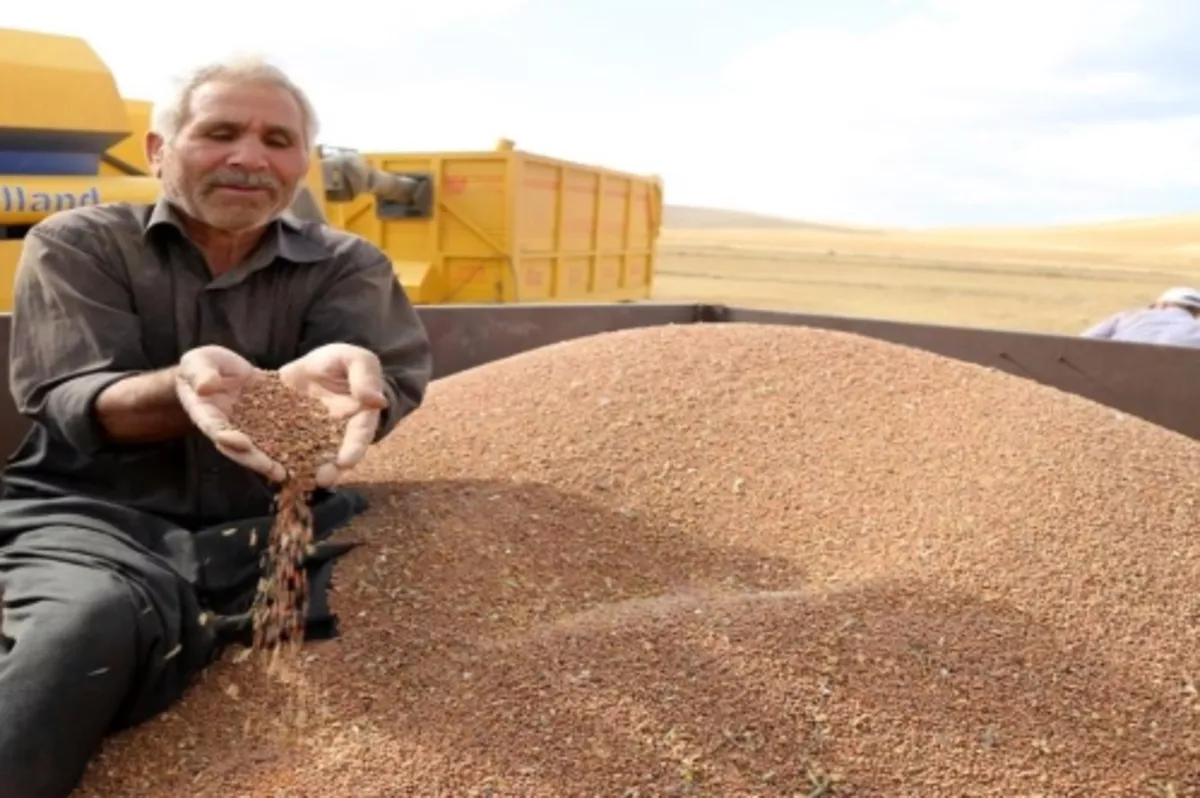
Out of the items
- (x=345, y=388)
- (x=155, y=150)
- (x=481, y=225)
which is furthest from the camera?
(x=481, y=225)

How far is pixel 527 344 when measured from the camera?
12.6 feet

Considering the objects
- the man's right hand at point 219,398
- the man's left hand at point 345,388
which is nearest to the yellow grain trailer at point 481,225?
the man's left hand at point 345,388

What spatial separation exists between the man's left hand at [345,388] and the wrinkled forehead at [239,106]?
0.42 m

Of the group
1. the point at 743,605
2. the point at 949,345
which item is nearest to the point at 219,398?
the point at 743,605

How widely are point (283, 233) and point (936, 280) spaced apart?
19.8 m

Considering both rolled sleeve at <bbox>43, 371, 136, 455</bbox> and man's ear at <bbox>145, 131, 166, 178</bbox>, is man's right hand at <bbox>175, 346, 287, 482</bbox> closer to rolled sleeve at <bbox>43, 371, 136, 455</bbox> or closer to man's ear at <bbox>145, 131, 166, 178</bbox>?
rolled sleeve at <bbox>43, 371, 136, 455</bbox>

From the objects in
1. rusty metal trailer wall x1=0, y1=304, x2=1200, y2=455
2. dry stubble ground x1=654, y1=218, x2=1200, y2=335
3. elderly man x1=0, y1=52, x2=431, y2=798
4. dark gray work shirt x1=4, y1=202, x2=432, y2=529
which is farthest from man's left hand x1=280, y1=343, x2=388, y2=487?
dry stubble ground x1=654, y1=218, x2=1200, y2=335

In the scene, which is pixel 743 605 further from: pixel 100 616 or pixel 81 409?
pixel 81 409

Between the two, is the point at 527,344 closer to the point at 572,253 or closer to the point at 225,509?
the point at 225,509

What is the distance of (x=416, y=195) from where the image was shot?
24.3 feet

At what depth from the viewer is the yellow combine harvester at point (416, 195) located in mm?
3848

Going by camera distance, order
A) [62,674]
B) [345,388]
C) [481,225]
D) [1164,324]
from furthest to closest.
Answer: [481,225] < [1164,324] < [345,388] < [62,674]

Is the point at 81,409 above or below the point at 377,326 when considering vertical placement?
below

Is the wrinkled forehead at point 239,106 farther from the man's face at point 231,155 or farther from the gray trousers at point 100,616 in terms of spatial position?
the gray trousers at point 100,616
